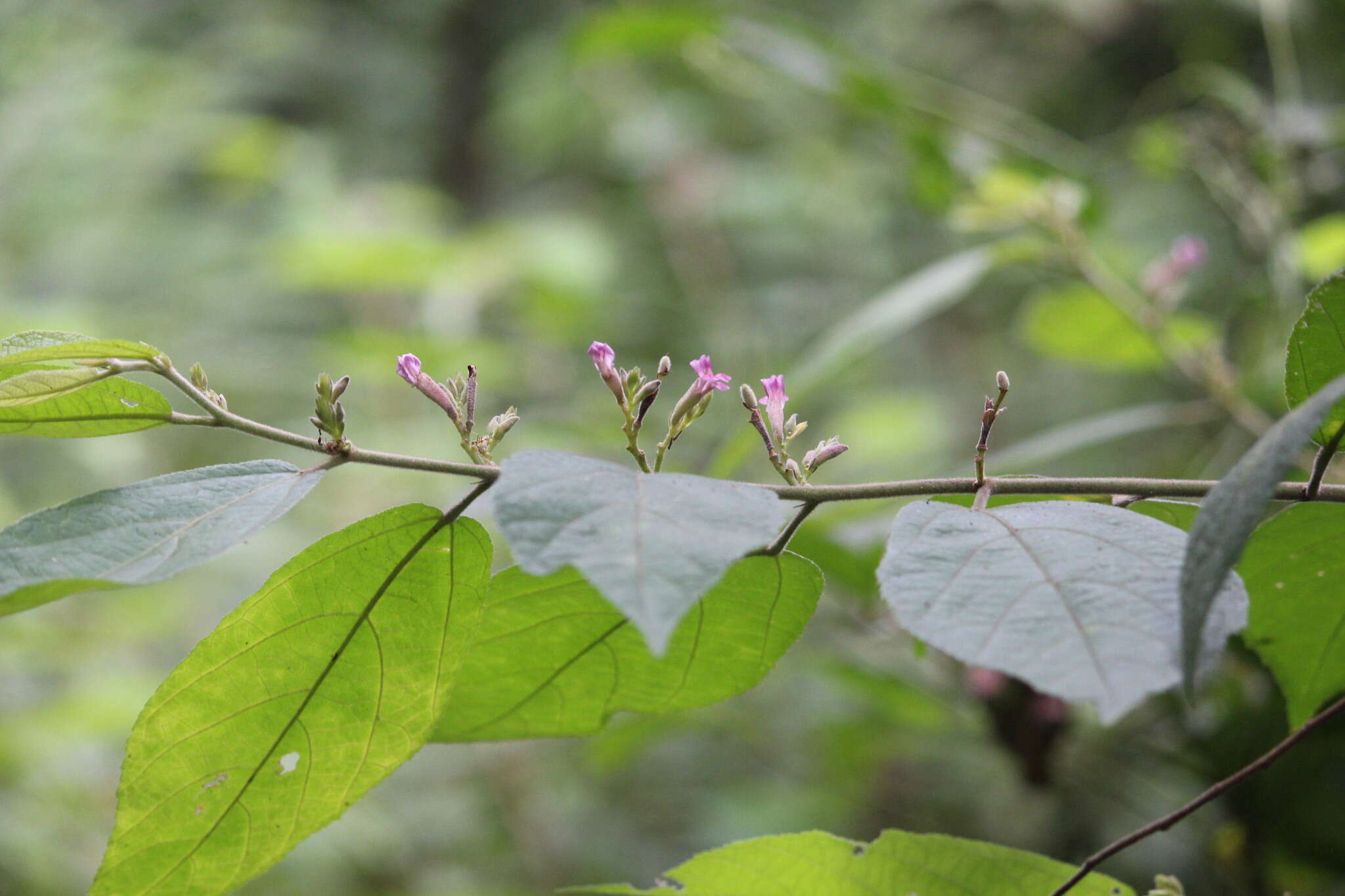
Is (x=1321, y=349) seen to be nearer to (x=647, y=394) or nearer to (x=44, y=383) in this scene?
(x=647, y=394)

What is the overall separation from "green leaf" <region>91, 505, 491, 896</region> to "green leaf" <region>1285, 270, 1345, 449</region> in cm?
35

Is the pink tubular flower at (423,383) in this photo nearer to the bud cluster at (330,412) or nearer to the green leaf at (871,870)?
the bud cluster at (330,412)

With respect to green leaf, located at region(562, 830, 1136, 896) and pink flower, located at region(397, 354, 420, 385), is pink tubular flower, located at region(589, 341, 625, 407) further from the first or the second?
green leaf, located at region(562, 830, 1136, 896)

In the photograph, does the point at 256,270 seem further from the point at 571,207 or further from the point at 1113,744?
the point at 1113,744

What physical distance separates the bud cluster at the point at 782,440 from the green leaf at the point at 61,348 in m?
0.27

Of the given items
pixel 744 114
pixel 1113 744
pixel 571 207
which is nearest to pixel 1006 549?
pixel 1113 744

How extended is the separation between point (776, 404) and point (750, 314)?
2305mm

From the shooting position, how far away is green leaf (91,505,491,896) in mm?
422

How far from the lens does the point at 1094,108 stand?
8.63 ft

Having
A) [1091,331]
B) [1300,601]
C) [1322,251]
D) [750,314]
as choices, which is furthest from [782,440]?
[750,314]

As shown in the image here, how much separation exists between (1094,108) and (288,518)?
233cm

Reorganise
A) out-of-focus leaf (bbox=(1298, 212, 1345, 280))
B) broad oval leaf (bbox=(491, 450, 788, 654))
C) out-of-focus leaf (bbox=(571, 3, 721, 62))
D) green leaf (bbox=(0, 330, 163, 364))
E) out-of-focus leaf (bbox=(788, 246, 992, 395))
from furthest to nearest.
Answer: out-of-focus leaf (bbox=(571, 3, 721, 62)) < out-of-focus leaf (bbox=(1298, 212, 1345, 280)) < out-of-focus leaf (bbox=(788, 246, 992, 395)) < green leaf (bbox=(0, 330, 163, 364)) < broad oval leaf (bbox=(491, 450, 788, 654))

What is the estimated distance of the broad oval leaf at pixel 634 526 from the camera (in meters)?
0.29

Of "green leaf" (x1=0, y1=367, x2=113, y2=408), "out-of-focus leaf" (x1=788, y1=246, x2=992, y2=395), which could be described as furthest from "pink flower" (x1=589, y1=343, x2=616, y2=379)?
"out-of-focus leaf" (x1=788, y1=246, x2=992, y2=395)
